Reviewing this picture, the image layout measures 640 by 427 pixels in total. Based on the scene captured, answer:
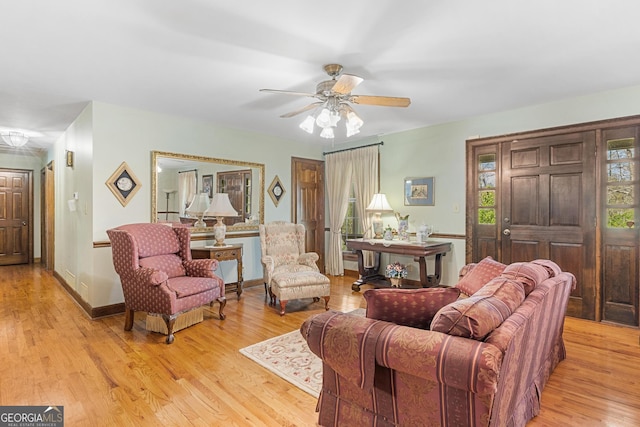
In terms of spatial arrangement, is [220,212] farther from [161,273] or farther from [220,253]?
[161,273]

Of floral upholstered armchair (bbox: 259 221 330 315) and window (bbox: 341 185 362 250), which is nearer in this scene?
floral upholstered armchair (bbox: 259 221 330 315)

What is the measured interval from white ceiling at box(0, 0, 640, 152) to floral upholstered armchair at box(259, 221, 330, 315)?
1.66 metres

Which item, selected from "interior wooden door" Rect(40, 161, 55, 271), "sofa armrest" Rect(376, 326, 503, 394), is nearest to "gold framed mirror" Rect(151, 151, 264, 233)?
"interior wooden door" Rect(40, 161, 55, 271)

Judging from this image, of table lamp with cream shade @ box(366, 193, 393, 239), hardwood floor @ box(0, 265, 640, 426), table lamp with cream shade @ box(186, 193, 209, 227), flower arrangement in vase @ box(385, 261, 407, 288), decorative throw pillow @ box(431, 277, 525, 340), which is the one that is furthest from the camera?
table lamp with cream shade @ box(366, 193, 393, 239)

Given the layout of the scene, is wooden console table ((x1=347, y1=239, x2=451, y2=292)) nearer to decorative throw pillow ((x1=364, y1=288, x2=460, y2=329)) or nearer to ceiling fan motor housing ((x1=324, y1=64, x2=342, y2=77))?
ceiling fan motor housing ((x1=324, y1=64, x2=342, y2=77))

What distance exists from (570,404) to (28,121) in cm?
635

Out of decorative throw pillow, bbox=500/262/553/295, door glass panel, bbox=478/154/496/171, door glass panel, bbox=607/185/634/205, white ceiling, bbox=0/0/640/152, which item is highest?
white ceiling, bbox=0/0/640/152

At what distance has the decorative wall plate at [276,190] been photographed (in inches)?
213

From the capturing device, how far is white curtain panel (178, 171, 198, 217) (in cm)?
441

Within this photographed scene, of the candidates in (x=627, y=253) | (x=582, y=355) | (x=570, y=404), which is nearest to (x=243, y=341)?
(x=570, y=404)

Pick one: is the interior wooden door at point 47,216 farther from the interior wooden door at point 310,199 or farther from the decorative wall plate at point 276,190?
the interior wooden door at point 310,199

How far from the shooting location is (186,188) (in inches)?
175

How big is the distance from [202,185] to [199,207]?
30cm

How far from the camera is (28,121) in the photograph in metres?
4.44
